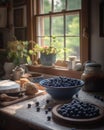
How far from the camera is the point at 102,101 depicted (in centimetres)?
179

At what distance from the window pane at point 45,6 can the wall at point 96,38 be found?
2.17 feet

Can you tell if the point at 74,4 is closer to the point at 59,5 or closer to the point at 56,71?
the point at 59,5

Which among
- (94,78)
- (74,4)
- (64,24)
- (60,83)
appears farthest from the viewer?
(64,24)

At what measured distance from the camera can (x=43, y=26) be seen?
2947 mm

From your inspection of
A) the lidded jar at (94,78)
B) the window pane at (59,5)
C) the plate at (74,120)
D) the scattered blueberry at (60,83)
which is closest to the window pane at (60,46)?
the window pane at (59,5)

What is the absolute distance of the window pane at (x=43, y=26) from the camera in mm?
2879

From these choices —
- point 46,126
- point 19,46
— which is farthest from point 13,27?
point 46,126

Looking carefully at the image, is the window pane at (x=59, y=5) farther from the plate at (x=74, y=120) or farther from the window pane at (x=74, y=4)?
the plate at (x=74, y=120)

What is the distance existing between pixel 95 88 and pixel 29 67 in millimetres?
1036

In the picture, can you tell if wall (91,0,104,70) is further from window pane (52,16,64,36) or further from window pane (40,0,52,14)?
window pane (40,0,52,14)

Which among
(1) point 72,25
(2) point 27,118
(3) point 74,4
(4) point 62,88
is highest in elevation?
(3) point 74,4

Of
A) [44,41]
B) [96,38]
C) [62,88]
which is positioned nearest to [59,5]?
[44,41]

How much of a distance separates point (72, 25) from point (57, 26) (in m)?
0.23

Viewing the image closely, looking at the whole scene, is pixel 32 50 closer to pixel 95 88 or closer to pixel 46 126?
pixel 95 88
